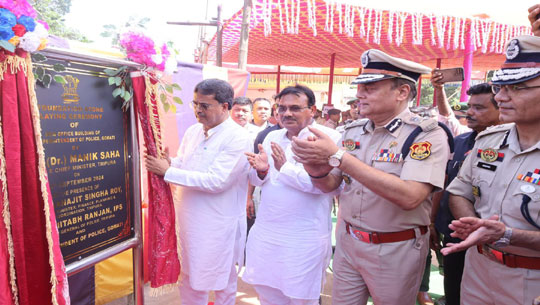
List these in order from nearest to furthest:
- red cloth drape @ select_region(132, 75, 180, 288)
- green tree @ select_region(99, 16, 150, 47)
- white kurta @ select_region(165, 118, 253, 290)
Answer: green tree @ select_region(99, 16, 150, 47) < red cloth drape @ select_region(132, 75, 180, 288) < white kurta @ select_region(165, 118, 253, 290)

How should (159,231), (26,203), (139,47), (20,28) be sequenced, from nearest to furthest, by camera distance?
(20,28), (26,203), (139,47), (159,231)

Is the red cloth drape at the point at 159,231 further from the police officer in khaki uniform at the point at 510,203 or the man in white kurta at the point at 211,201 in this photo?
the police officer in khaki uniform at the point at 510,203

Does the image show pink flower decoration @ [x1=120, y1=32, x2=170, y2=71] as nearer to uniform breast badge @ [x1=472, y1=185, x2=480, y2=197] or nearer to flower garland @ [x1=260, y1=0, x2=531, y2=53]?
uniform breast badge @ [x1=472, y1=185, x2=480, y2=197]

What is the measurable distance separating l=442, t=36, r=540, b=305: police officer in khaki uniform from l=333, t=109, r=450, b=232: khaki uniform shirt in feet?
0.86

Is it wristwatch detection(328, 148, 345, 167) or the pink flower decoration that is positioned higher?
the pink flower decoration

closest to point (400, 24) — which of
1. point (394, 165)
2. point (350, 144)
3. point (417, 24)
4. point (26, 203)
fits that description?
point (417, 24)

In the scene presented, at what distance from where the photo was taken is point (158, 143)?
235 centimetres

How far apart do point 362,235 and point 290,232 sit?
2.08 ft

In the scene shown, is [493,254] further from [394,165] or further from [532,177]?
Result: [394,165]

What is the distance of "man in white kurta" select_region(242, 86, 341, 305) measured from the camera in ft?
8.04

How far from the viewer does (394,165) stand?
75.8 inches

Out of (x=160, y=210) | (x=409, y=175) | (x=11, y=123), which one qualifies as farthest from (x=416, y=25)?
(x=11, y=123)

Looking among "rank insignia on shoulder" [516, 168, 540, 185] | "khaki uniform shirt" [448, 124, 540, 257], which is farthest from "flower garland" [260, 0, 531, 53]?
"rank insignia on shoulder" [516, 168, 540, 185]

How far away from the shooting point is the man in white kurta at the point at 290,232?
2449 millimetres
